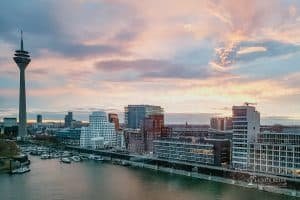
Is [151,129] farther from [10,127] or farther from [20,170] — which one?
[10,127]

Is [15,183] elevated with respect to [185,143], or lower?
lower

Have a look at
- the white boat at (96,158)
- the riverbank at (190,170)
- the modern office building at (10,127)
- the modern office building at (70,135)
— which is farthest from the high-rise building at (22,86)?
the riverbank at (190,170)

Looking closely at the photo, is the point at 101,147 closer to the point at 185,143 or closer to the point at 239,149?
the point at 185,143

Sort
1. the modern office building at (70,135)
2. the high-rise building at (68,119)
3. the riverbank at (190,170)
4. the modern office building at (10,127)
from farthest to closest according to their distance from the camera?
the high-rise building at (68,119), the modern office building at (10,127), the modern office building at (70,135), the riverbank at (190,170)

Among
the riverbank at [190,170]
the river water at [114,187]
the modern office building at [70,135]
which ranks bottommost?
the river water at [114,187]

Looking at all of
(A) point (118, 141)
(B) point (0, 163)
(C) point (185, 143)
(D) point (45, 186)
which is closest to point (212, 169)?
(C) point (185, 143)

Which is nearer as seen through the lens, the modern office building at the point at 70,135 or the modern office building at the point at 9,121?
the modern office building at the point at 70,135

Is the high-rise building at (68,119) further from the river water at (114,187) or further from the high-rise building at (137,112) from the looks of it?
the river water at (114,187)
